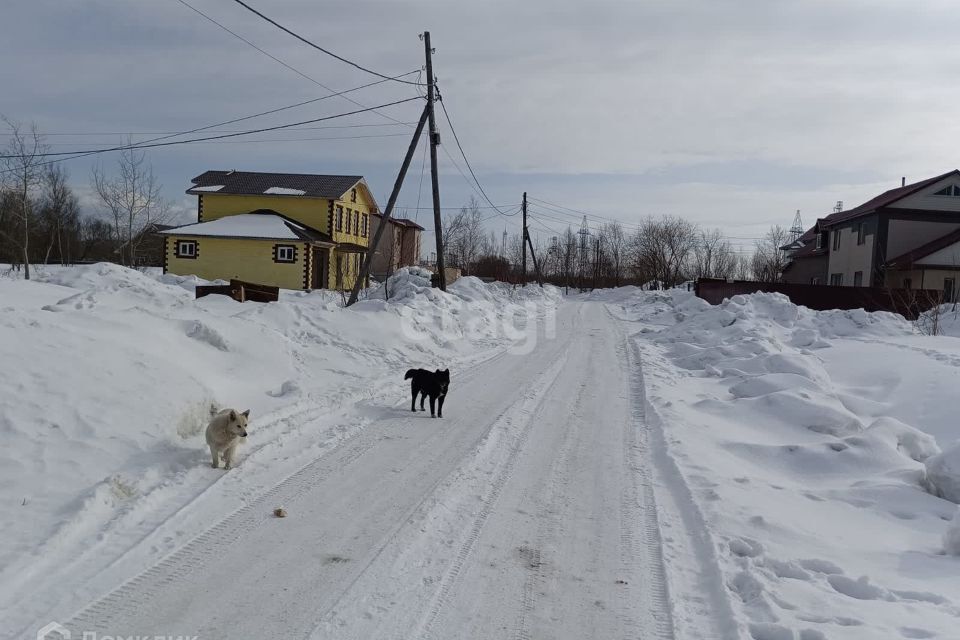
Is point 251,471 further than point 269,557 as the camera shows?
Yes

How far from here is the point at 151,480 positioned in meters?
5.62

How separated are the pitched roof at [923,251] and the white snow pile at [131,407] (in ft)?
105

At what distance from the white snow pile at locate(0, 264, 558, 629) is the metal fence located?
72.9 ft

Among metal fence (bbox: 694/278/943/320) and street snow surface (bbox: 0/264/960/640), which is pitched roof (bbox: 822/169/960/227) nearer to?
metal fence (bbox: 694/278/943/320)

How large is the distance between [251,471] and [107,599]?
2411 mm

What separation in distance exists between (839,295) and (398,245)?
3428 cm

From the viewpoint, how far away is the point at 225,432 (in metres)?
6.10

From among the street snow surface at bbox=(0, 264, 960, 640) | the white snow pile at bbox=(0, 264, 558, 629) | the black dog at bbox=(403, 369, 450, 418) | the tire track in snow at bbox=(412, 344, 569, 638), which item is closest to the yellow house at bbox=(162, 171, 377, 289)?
the white snow pile at bbox=(0, 264, 558, 629)

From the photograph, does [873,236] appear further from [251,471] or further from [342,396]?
[251,471]

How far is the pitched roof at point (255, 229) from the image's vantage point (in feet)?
118

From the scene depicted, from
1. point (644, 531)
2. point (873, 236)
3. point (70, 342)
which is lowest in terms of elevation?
point (644, 531)

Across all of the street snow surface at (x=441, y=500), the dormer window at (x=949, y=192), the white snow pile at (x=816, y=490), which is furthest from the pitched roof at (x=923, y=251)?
the street snow surface at (x=441, y=500)

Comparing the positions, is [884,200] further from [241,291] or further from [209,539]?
[209,539]

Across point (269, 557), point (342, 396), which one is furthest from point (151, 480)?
point (342, 396)
